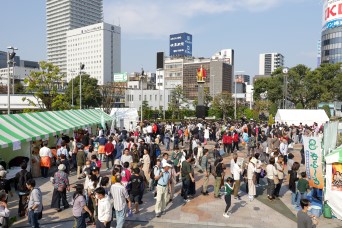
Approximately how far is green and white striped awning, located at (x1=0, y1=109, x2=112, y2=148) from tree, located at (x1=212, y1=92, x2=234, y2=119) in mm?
39120

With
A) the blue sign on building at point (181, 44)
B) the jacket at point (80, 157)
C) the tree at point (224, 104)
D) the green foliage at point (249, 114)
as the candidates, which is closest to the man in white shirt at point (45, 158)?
the jacket at point (80, 157)

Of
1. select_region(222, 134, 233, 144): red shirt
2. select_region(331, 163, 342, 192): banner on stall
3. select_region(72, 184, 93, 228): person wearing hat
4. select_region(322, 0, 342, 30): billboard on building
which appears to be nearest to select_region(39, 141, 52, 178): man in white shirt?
select_region(72, 184, 93, 228): person wearing hat

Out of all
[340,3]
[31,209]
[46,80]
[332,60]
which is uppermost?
[340,3]

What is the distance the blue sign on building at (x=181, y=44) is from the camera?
5251 inches

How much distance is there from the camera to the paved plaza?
902 centimetres

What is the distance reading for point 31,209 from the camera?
763 cm

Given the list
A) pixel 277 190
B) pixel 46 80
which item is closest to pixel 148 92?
pixel 46 80

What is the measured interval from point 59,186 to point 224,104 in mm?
50273

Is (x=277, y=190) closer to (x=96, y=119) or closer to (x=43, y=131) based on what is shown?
(x=43, y=131)

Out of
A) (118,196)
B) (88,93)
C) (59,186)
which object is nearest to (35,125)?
(59,186)

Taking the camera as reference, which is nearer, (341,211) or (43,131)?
(341,211)

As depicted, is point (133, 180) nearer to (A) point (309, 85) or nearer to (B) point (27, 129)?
(B) point (27, 129)

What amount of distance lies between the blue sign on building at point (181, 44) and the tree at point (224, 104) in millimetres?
80476

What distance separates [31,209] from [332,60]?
99.2 meters
